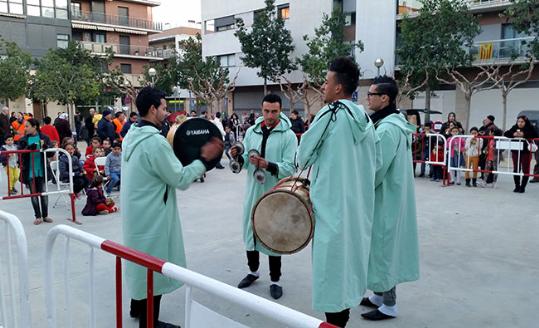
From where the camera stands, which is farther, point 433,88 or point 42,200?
point 433,88

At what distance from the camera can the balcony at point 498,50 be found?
77.6ft

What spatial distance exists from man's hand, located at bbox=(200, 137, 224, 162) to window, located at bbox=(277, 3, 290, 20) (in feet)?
108

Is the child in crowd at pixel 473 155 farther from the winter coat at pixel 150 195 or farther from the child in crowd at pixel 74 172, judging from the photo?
the winter coat at pixel 150 195

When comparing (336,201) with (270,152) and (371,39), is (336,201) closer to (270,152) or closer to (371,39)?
(270,152)

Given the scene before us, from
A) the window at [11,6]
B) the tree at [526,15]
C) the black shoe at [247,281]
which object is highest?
the window at [11,6]

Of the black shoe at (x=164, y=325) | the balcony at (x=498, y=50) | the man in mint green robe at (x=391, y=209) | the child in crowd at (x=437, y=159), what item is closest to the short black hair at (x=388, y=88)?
the man in mint green robe at (x=391, y=209)

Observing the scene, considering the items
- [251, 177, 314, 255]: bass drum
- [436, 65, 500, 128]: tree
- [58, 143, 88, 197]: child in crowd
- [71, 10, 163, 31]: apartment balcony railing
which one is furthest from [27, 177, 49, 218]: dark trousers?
[71, 10, 163, 31]: apartment balcony railing

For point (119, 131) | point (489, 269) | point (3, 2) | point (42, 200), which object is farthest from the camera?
point (3, 2)

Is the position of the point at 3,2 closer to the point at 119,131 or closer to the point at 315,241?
the point at 119,131

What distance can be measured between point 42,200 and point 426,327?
615 cm

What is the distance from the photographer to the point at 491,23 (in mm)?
25734

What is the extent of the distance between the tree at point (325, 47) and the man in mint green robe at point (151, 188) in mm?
23915

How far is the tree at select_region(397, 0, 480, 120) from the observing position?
2261 centimetres

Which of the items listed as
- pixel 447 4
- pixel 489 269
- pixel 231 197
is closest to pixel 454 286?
pixel 489 269
